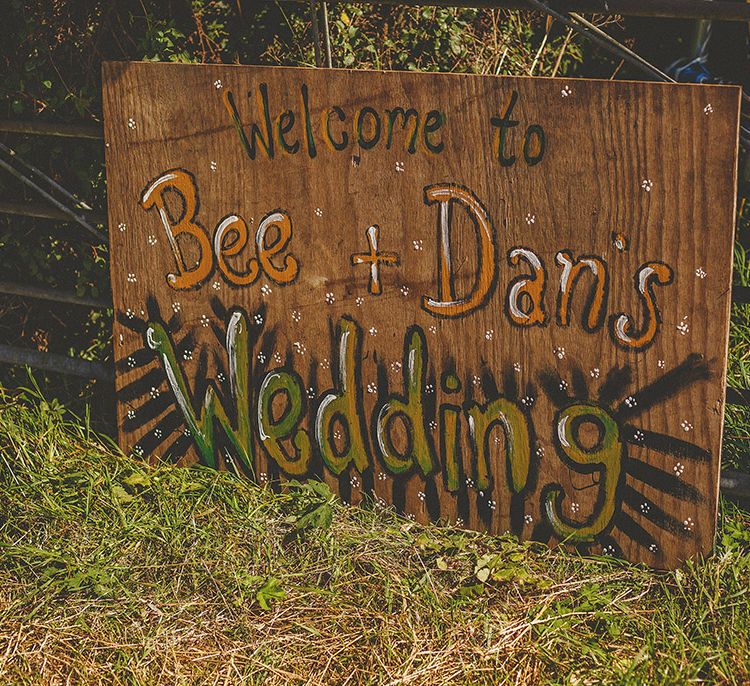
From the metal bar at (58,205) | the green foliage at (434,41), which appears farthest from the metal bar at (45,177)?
the green foliage at (434,41)

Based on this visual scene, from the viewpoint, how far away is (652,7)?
2.51 meters

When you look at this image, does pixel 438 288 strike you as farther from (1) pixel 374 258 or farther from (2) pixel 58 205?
(2) pixel 58 205

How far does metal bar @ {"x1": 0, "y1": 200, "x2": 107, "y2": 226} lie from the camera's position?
3157mm

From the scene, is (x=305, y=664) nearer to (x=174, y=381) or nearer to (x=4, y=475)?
(x=174, y=381)

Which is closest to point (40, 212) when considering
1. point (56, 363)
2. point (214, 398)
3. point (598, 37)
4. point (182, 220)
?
point (56, 363)

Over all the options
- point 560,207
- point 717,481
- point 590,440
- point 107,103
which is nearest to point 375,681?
point 590,440

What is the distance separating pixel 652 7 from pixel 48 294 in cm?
220

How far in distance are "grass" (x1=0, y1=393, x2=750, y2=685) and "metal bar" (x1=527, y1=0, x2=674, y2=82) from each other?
1277 mm

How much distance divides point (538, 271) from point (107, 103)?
4.61 feet

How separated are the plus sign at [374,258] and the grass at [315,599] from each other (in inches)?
26.0

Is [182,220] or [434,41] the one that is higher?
[434,41]

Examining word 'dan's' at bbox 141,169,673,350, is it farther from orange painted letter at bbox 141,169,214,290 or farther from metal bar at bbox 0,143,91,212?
metal bar at bbox 0,143,91,212

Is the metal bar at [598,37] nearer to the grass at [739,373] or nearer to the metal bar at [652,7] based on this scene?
the metal bar at [652,7]

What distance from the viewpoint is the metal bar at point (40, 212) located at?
3.16 meters
